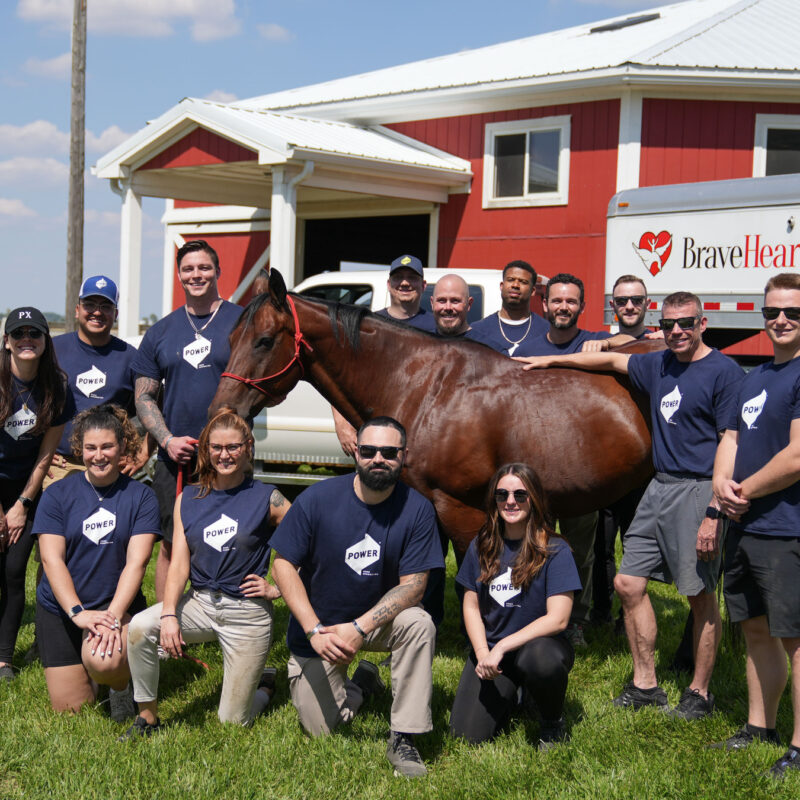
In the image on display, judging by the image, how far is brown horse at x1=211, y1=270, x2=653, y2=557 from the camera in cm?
479

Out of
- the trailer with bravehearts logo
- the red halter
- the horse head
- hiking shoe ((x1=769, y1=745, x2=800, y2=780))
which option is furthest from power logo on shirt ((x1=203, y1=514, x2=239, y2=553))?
the trailer with bravehearts logo

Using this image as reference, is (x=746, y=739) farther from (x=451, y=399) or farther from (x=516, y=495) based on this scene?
(x=451, y=399)

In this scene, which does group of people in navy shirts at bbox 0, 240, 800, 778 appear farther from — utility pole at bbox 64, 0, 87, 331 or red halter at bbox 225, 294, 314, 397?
utility pole at bbox 64, 0, 87, 331

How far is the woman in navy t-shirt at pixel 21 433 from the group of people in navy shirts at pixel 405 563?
25mm

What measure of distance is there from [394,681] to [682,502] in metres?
1.60

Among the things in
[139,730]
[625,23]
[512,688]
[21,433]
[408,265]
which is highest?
[625,23]

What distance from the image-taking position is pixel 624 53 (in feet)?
46.1

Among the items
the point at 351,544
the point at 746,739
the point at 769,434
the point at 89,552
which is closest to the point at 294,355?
the point at 351,544

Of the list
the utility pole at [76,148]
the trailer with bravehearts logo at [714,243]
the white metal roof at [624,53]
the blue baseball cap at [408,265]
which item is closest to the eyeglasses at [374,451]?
the blue baseball cap at [408,265]

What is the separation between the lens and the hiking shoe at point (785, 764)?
377 cm

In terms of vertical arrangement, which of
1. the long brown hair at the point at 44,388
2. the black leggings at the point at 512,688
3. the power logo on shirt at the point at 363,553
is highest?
the long brown hair at the point at 44,388

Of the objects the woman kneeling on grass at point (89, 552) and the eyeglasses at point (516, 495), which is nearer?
the eyeglasses at point (516, 495)

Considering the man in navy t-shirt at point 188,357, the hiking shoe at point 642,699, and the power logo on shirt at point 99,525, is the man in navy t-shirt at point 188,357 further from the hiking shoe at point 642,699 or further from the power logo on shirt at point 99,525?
the hiking shoe at point 642,699

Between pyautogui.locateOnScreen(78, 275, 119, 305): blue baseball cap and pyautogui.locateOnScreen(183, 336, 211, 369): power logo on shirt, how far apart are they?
0.59 metres
